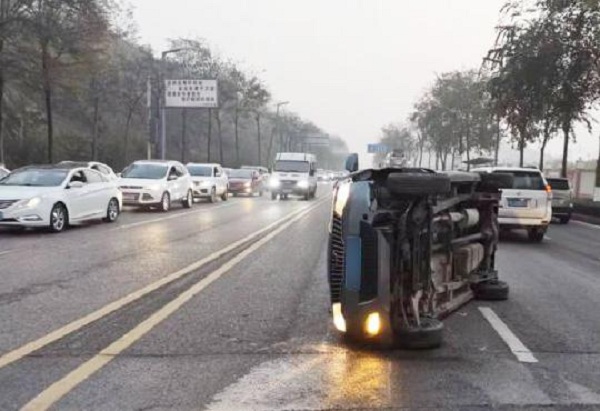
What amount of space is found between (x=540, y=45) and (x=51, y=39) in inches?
747

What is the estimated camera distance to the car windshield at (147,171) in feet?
81.8

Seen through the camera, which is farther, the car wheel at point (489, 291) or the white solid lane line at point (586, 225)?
the white solid lane line at point (586, 225)

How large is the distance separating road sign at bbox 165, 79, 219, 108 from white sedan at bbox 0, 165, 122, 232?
28.5 m

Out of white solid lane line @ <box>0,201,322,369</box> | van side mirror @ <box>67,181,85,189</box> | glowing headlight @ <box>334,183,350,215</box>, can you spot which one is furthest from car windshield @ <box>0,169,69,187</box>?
glowing headlight @ <box>334,183,350,215</box>

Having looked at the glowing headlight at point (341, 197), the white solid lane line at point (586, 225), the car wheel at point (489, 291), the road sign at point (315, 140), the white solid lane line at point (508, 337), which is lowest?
the white solid lane line at point (586, 225)

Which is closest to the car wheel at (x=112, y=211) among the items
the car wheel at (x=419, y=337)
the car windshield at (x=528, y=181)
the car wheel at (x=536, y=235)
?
the car windshield at (x=528, y=181)

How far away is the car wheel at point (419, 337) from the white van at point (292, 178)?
3072cm

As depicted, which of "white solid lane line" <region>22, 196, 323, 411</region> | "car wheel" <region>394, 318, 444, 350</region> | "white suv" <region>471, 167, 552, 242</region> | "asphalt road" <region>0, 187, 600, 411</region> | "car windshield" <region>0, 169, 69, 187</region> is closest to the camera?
"white solid lane line" <region>22, 196, 323, 411</region>

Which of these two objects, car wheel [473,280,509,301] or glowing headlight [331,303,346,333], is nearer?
glowing headlight [331,303,346,333]

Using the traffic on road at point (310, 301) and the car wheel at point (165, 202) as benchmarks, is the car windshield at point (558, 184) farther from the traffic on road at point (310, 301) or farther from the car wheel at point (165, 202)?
the car wheel at point (165, 202)

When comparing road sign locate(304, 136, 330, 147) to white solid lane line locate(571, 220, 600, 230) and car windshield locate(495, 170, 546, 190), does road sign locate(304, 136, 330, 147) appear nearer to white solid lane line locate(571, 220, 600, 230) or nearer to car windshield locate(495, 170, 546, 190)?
white solid lane line locate(571, 220, 600, 230)

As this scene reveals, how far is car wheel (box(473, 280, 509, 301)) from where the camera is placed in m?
8.68

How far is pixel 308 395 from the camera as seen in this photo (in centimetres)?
502

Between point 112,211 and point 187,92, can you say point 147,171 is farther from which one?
point 187,92
